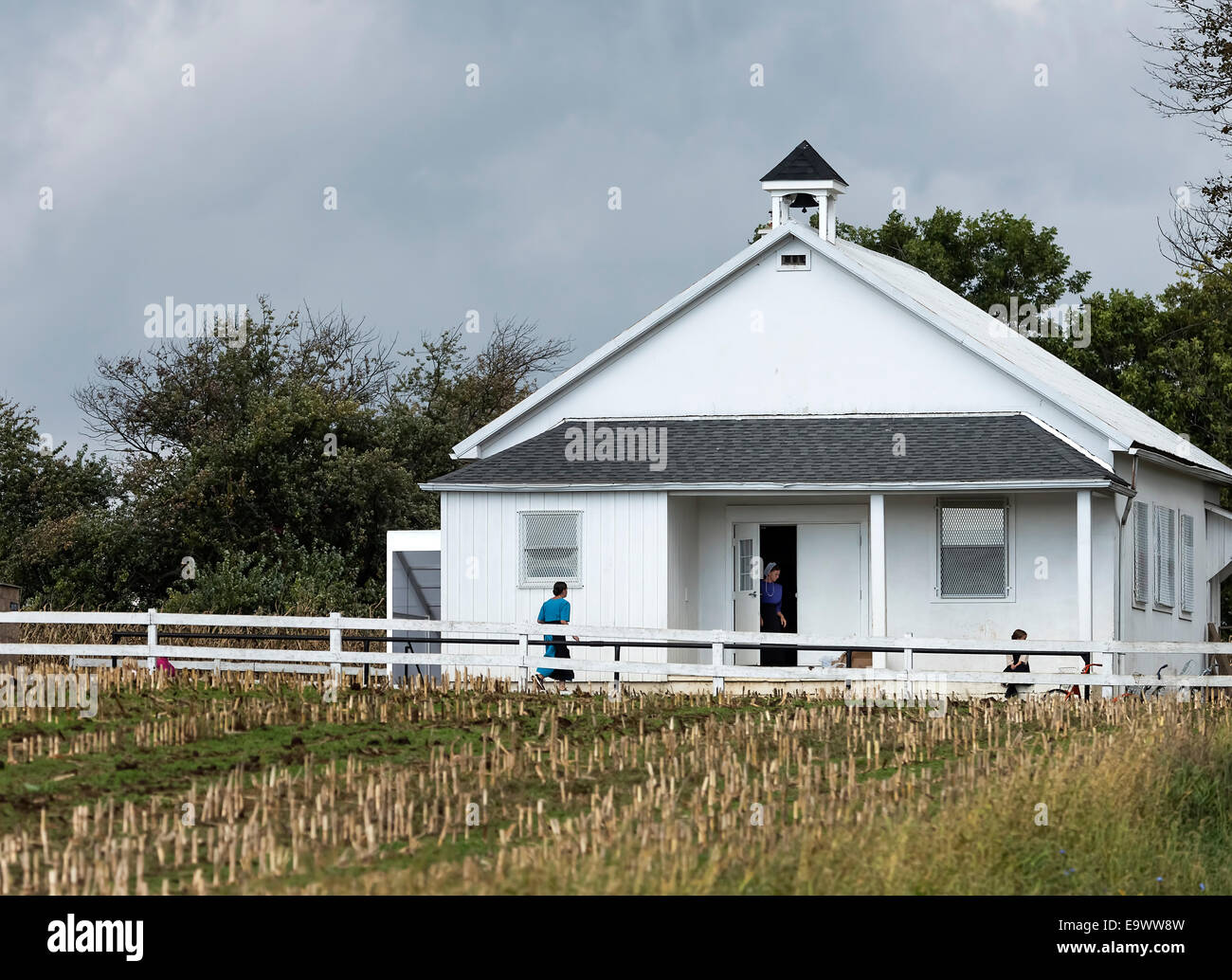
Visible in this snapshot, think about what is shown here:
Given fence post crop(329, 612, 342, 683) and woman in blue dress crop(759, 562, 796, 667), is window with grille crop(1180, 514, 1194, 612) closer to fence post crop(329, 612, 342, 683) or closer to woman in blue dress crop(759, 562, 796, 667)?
woman in blue dress crop(759, 562, 796, 667)

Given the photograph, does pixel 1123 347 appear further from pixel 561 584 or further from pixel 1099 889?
pixel 1099 889

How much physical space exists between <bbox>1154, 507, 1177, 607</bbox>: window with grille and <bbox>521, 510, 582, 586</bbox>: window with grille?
904 centimetres

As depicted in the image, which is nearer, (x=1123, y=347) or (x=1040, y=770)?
(x=1040, y=770)

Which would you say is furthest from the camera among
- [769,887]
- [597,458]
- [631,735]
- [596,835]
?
[597,458]

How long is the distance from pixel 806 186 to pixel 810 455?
4.99m

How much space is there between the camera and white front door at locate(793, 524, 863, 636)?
87.2 ft

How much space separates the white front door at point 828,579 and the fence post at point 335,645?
7350mm

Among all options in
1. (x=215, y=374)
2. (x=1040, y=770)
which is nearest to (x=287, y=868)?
(x=1040, y=770)

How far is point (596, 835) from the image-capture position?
10789 mm

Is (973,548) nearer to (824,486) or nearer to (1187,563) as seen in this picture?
(824,486)
